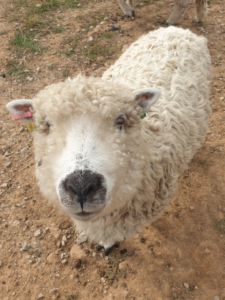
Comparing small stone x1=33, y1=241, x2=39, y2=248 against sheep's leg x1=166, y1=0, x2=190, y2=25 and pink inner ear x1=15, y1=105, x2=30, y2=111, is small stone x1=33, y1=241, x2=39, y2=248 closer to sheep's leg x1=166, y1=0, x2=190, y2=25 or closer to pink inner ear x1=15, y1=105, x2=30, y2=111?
pink inner ear x1=15, y1=105, x2=30, y2=111

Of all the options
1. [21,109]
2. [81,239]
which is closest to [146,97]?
[21,109]

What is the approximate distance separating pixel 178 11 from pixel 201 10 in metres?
0.65

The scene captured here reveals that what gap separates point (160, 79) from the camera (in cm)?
299

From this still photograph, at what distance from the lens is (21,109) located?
2.29 metres

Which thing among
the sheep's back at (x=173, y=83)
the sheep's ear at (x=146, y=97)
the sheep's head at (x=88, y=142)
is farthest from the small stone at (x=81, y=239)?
the sheep's ear at (x=146, y=97)

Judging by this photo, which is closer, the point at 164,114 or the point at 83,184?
the point at 83,184

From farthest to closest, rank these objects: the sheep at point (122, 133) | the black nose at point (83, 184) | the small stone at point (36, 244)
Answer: the small stone at point (36, 244)
the sheep at point (122, 133)
the black nose at point (83, 184)

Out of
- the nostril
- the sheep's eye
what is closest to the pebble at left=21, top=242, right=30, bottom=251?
the nostril

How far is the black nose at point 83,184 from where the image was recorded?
158cm

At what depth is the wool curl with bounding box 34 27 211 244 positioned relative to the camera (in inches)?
77.4

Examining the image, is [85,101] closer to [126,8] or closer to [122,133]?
[122,133]

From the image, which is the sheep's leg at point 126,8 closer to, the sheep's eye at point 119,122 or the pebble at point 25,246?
the sheep's eye at point 119,122

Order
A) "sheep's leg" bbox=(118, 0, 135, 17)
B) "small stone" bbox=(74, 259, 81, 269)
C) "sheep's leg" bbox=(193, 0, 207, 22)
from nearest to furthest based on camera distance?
"small stone" bbox=(74, 259, 81, 269) < "sheep's leg" bbox=(193, 0, 207, 22) < "sheep's leg" bbox=(118, 0, 135, 17)

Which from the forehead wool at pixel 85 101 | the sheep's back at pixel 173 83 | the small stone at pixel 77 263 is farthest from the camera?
the small stone at pixel 77 263
